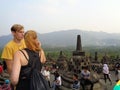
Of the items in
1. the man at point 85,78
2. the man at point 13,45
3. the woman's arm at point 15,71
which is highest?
the man at point 13,45

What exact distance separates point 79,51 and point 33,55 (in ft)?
85.4

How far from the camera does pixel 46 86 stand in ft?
14.6

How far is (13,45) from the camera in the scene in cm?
533

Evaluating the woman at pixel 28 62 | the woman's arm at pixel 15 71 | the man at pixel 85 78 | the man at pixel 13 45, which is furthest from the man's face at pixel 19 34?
the man at pixel 85 78

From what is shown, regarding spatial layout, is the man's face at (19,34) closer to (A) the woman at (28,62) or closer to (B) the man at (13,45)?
(B) the man at (13,45)

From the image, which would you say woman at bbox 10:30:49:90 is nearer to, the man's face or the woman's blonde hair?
the woman's blonde hair

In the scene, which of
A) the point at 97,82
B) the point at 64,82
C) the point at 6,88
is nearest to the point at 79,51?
the point at 64,82

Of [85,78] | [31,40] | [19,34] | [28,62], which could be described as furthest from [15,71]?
[85,78]

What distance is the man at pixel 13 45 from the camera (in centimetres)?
514

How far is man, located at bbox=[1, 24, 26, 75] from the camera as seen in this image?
5141 mm

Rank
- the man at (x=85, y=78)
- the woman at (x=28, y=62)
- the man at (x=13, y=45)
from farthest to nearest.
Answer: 1. the man at (x=85, y=78)
2. the man at (x=13, y=45)
3. the woman at (x=28, y=62)

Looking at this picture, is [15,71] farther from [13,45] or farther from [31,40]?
[13,45]

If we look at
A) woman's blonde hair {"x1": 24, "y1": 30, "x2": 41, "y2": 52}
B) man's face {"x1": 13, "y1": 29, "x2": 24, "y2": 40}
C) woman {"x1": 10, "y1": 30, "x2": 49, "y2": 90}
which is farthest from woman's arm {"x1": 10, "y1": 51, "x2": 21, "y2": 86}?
man's face {"x1": 13, "y1": 29, "x2": 24, "y2": 40}

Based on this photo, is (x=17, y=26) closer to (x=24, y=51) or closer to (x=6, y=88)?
(x=24, y=51)
